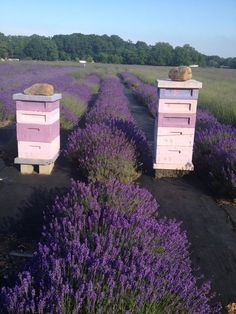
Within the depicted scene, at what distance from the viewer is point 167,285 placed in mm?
2428

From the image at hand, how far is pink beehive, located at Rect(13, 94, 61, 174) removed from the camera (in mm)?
6141

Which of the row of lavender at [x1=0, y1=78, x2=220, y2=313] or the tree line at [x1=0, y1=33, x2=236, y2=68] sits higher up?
the tree line at [x1=0, y1=33, x2=236, y2=68]

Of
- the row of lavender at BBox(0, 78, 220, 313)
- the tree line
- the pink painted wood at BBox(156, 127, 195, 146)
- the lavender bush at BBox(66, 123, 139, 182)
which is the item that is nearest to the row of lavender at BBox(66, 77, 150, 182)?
the lavender bush at BBox(66, 123, 139, 182)

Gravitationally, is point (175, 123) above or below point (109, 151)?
above

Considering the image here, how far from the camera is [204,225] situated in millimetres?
4637

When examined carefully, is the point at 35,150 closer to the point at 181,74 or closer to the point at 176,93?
the point at 176,93

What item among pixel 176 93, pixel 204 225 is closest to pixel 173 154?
pixel 176 93

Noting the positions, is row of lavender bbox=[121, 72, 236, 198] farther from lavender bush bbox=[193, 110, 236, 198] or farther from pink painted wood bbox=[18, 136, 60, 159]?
pink painted wood bbox=[18, 136, 60, 159]

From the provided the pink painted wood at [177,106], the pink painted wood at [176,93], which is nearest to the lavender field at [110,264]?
the pink painted wood at [177,106]

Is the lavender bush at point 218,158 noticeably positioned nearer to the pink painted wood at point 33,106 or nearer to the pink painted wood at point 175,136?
the pink painted wood at point 175,136

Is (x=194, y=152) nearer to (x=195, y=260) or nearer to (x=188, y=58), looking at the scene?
(x=195, y=260)

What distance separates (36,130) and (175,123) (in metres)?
2.26

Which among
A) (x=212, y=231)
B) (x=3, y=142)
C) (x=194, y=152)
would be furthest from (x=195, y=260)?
(x=3, y=142)

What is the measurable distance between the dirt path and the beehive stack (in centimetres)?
33
